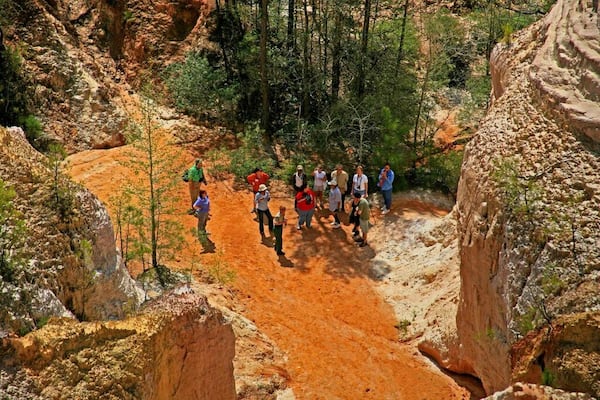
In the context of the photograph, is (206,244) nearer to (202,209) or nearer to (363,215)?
(202,209)

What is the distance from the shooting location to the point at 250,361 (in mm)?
11367

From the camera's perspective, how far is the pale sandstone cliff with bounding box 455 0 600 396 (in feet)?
21.8

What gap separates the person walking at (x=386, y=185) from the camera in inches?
652

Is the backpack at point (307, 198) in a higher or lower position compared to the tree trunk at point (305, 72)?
lower

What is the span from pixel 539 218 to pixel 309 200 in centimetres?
821

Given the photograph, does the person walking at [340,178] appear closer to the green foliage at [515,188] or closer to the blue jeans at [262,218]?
the blue jeans at [262,218]

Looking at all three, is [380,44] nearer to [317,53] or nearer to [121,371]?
[317,53]

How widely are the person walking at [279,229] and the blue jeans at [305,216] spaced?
3.95ft

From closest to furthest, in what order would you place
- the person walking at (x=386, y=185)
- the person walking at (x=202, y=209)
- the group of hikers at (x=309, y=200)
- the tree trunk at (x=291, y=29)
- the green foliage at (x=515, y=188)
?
the green foliage at (x=515, y=188), the person walking at (x=202, y=209), the group of hikers at (x=309, y=200), the person walking at (x=386, y=185), the tree trunk at (x=291, y=29)

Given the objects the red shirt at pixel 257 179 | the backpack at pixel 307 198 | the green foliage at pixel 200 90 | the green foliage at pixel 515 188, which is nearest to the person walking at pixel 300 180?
the backpack at pixel 307 198

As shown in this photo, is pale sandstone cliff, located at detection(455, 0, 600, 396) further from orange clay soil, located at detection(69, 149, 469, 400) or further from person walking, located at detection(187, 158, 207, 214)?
person walking, located at detection(187, 158, 207, 214)

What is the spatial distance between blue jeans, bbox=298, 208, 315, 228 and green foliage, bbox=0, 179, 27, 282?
9.70 m

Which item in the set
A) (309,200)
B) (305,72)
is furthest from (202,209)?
(305,72)

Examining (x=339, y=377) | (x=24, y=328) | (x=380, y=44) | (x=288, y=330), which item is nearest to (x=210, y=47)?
(x=380, y=44)
